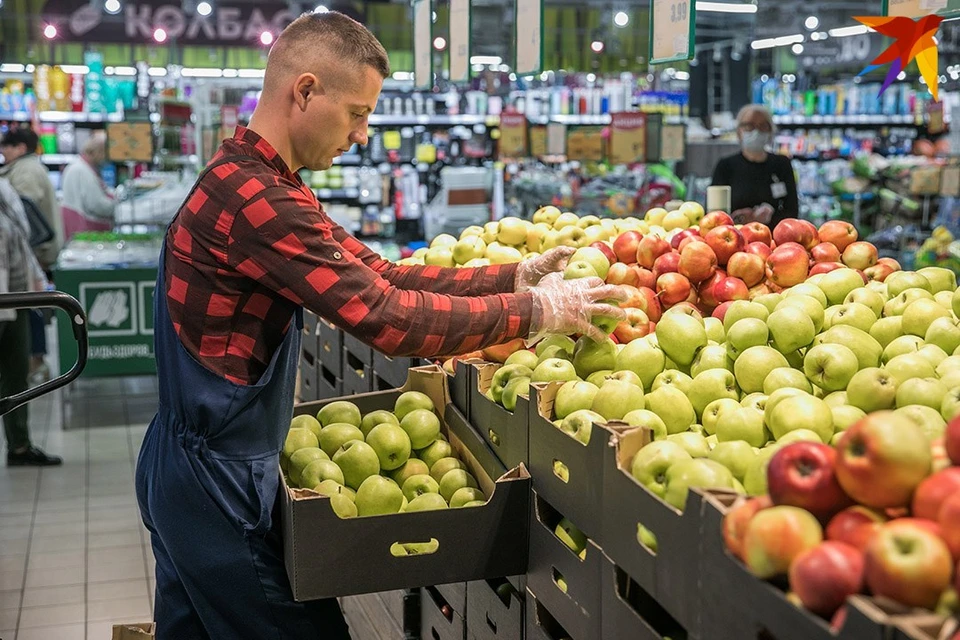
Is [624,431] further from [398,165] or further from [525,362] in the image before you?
[398,165]

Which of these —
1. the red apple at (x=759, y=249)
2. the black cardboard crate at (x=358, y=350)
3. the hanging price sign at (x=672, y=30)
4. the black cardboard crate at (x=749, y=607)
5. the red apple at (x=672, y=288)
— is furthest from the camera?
the black cardboard crate at (x=358, y=350)

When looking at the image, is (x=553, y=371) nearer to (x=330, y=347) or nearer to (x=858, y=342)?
(x=858, y=342)

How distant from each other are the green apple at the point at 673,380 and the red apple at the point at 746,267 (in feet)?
2.27

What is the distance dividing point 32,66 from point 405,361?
10.6m

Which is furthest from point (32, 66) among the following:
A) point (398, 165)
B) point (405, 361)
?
point (405, 361)

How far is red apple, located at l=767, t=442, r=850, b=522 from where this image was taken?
1.34 meters

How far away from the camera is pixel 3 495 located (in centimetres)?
540

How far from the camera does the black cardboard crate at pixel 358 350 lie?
3.63 m

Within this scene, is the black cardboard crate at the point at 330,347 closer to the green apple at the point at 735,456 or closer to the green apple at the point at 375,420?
the green apple at the point at 375,420

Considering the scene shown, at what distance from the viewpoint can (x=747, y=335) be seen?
2.24 m

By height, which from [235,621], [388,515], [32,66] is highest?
[32,66]

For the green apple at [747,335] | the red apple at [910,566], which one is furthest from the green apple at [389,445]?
the red apple at [910,566]

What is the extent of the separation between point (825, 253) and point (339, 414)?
1484mm

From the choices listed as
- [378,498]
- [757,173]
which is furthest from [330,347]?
[757,173]
